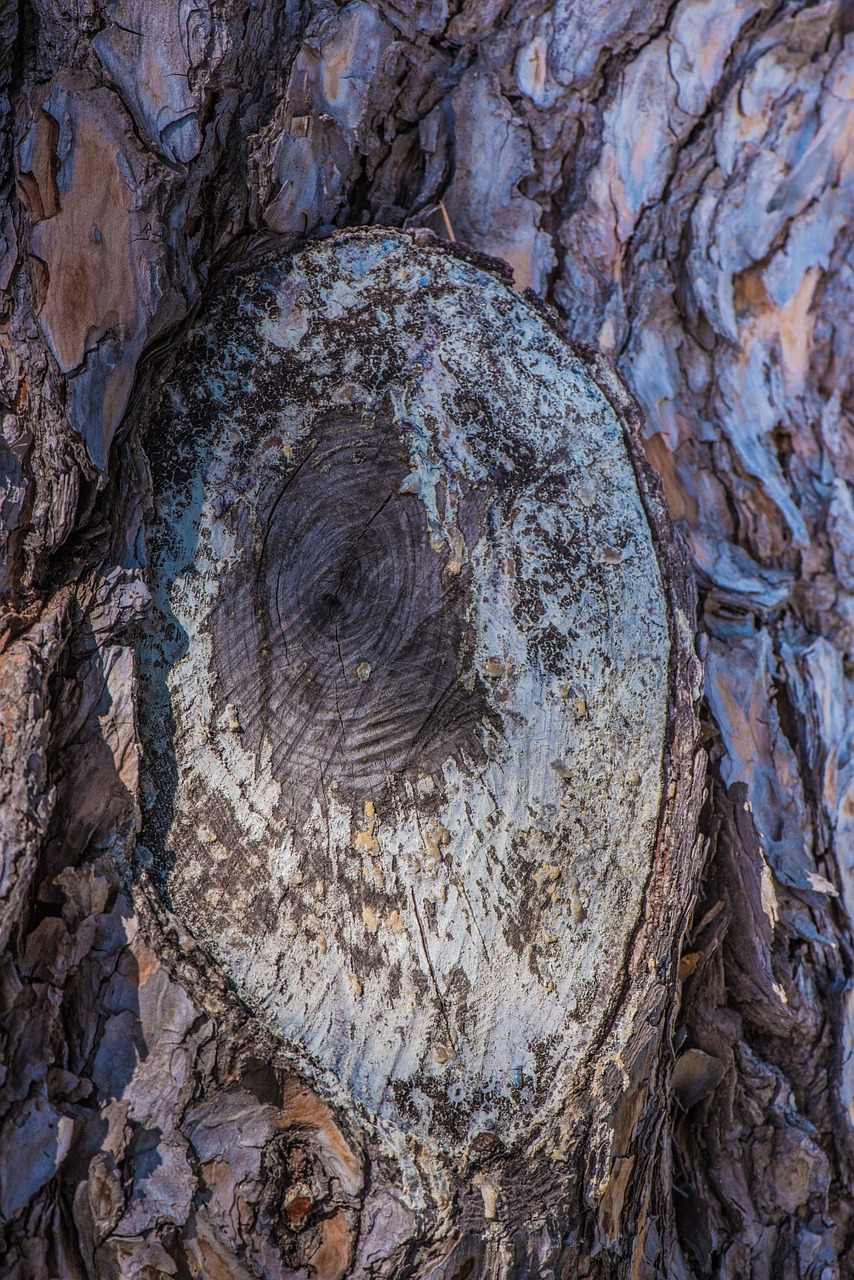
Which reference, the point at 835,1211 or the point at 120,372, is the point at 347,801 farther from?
the point at 835,1211

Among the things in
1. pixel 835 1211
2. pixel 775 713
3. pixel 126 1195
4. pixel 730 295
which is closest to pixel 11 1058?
pixel 126 1195

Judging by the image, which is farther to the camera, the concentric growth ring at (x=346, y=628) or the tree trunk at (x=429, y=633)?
the concentric growth ring at (x=346, y=628)

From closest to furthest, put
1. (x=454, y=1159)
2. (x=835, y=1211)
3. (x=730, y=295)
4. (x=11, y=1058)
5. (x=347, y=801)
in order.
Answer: (x=11, y=1058) < (x=454, y=1159) < (x=347, y=801) < (x=835, y=1211) < (x=730, y=295)

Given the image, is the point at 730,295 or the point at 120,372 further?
the point at 730,295

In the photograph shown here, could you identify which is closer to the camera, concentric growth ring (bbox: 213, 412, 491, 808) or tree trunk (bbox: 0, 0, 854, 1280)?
tree trunk (bbox: 0, 0, 854, 1280)
